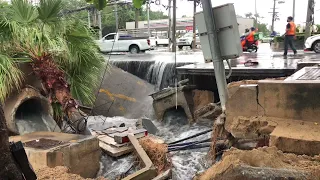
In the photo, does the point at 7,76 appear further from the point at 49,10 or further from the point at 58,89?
the point at 49,10

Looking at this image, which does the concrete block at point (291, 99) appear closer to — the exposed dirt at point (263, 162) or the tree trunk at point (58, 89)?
the exposed dirt at point (263, 162)

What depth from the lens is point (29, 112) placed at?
778cm

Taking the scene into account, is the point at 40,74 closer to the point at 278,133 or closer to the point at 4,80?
the point at 4,80

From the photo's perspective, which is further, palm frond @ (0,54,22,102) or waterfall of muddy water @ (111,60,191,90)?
waterfall of muddy water @ (111,60,191,90)

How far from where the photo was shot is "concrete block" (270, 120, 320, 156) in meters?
4.13

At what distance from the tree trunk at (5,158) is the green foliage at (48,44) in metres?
5.02

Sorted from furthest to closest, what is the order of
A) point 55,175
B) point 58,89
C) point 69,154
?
point 58,89
point 69,154
point 55,175

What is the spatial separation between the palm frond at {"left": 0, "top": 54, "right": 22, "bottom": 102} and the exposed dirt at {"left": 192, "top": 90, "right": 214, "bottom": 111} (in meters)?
6.11

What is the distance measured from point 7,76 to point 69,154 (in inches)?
91.2

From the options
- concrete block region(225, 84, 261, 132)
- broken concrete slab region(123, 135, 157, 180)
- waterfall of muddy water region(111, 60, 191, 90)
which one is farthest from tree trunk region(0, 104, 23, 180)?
waterfall of muddy water region(111, 60, 191, 90)

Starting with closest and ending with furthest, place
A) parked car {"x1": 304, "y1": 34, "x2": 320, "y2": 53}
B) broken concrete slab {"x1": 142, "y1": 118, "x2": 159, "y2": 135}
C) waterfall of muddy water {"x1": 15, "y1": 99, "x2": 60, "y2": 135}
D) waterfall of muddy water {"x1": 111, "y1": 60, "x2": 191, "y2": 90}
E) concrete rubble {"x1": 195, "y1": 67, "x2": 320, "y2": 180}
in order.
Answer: concrete rubble {"x1": 195, "y1": 67, "x2": 320, "y2": 180}
waterfall of muddy water {"x1": 15, "y1": 99, "x2": 60, "y2": 135}
broken concrete slab {"x1": 142, "y1": 118, "x2": 159, "y2": 135}
waterfall of muddy water {"x1": 111, "y1": 60, "x2": 191, "y2": 90}
parked car {"x1": 304, "y1": 34, "x2": 320, "y2": 53}

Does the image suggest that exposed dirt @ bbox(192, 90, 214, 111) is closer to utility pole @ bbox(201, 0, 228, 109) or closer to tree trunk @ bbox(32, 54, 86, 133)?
tree trunk @ bbox(32, 54, 86, 133)

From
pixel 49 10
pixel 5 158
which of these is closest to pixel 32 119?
pixel 49 10

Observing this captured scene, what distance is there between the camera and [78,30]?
8656 mm
